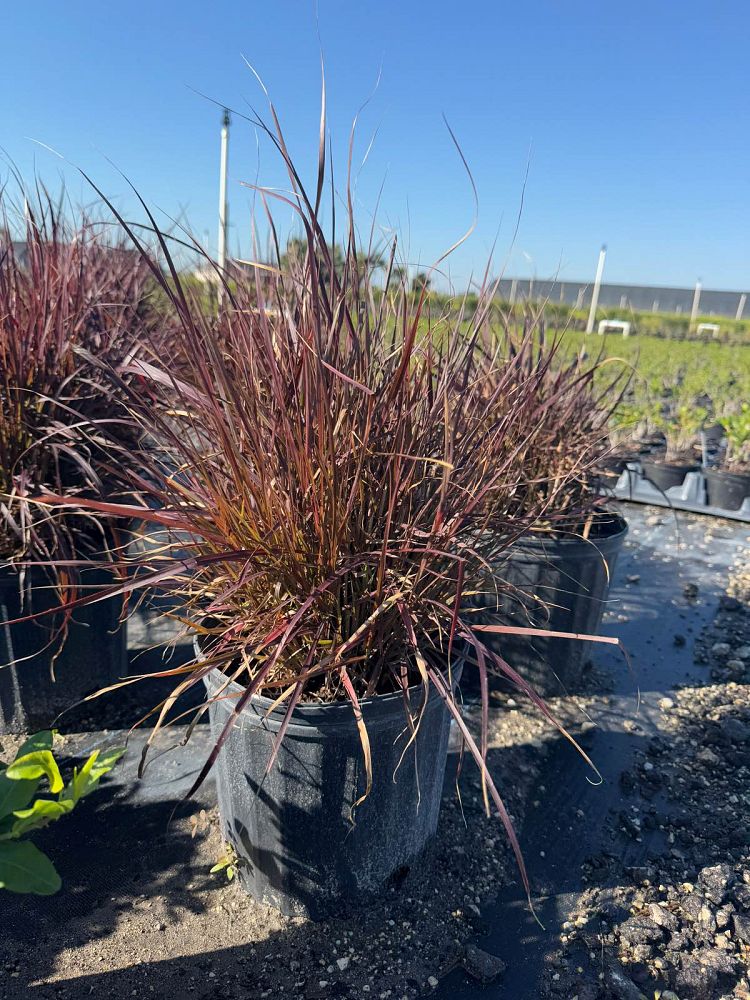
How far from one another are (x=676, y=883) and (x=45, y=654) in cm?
179

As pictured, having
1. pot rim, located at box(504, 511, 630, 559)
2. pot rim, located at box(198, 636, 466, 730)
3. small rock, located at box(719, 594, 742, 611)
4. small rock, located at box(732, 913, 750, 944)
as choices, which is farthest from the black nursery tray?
pot rim, located at box(198, 636, 466, 730)

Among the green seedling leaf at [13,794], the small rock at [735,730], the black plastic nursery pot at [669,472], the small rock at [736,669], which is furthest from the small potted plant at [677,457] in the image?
the green seedling leaf at [13,794]

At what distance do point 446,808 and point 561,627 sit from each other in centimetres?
82

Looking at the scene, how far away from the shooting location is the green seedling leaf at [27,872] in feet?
3.94

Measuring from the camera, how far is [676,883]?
5.16 feet

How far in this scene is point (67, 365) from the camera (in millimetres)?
2006

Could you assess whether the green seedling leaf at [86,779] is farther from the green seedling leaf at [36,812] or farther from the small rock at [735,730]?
the small rock at [735,730]

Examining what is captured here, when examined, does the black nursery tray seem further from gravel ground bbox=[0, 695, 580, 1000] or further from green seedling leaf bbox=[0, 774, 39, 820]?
green seedling leaf bbox=[0, 774, 39, 820]

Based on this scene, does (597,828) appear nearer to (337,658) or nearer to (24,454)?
(337,658)

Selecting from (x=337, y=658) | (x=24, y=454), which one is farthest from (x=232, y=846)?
(x=24, y=454)

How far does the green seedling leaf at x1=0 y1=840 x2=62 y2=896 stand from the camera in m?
1.20

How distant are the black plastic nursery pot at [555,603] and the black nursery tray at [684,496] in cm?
211

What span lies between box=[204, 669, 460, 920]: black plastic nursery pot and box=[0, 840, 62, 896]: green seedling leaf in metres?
0.36

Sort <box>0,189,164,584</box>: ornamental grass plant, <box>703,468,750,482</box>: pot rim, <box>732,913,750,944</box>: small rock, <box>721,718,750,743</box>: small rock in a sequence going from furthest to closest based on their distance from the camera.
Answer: <box>703,468,750,482</box>: pot rim
<box>721,718,750,743</box>: small rock
<box>0,189,164,584</box>: ornamental grass plant
<box>732,913,750,944</box>: small rock
